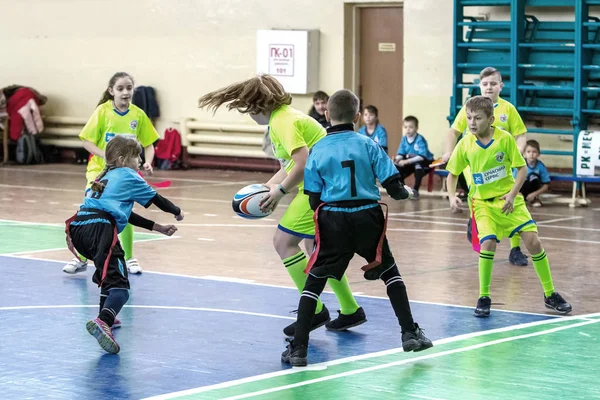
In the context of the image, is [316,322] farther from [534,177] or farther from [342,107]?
[534,177]

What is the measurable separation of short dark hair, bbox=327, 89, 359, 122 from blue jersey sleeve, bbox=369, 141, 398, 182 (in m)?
0.24

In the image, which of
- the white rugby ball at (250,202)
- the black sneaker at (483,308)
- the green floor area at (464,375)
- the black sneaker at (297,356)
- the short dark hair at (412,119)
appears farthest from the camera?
the short dark hair at (412,119)

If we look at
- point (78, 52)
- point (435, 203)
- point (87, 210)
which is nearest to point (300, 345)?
point (87, 210)

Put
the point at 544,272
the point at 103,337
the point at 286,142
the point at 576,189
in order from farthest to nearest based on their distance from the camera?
the point at 576,189 → the point at 544,272 → the point at 286,142 → the point at 103,337

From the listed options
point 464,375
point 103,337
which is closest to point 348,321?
point 464,375

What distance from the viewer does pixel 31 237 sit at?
12.6m

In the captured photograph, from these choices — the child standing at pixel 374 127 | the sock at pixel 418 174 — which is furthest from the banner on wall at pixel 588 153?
the child standing at pixel 374 127

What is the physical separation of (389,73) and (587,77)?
3.97 meters

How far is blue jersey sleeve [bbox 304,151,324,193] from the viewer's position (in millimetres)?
6918

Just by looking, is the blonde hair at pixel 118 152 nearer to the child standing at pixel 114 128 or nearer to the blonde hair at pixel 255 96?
the blonde hair at pixel 255 96

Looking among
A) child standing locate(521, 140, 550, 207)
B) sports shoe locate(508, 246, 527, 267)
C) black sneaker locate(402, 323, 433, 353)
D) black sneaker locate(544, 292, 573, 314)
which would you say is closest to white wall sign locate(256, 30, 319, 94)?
child standing locate(521, 140, 550, 207)

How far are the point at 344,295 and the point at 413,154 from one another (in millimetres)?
9598

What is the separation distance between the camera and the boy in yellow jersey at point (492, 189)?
28.3ft

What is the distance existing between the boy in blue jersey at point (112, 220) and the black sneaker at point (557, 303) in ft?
9.30
